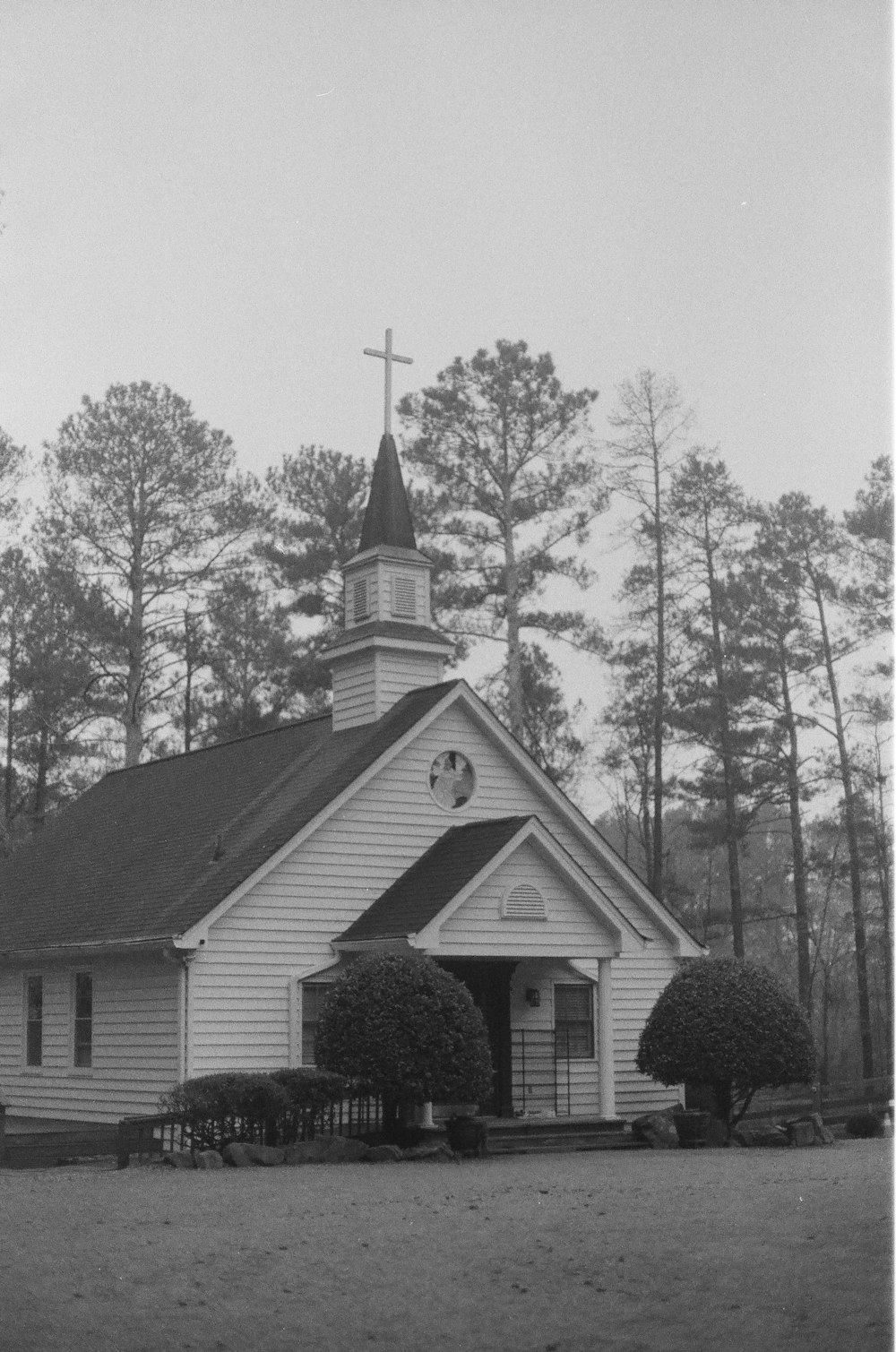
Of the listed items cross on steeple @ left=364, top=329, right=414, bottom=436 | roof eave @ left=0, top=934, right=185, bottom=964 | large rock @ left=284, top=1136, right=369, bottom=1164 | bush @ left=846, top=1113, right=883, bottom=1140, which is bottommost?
bush @ left=846, top=1113, right=883, bottom=1140

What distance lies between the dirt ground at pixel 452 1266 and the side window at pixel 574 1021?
9.15 metres

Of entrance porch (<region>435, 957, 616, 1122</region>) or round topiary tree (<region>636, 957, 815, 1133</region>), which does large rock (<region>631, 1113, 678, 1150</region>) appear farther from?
entrance porch (<region>435, 957, 616, 1122</region>)

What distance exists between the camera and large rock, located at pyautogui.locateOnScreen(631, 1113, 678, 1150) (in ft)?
73.3

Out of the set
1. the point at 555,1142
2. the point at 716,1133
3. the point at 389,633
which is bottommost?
the point at 555,1142

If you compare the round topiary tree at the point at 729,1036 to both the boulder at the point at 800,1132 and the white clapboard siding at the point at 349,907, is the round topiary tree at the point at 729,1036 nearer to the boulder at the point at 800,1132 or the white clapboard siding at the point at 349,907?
the boulder at the point at 800,1132

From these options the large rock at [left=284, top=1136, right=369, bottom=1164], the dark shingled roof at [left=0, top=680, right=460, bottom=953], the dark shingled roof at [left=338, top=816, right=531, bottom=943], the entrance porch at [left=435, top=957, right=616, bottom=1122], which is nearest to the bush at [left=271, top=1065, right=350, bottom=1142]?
the large rock at [left=284, top=1136, right=369, bottom=1164]

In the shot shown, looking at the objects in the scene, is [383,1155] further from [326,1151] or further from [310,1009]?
[310,1009]

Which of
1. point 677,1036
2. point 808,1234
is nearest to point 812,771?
Result: point 677,1036

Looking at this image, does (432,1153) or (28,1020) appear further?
(28,1020)

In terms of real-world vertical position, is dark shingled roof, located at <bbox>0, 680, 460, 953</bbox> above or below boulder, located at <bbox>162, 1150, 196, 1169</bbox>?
above

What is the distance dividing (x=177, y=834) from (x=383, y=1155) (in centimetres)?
835

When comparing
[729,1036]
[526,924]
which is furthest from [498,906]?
[729,1036]

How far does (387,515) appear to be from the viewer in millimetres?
27938

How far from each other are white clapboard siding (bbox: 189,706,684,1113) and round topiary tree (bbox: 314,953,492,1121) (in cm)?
199
